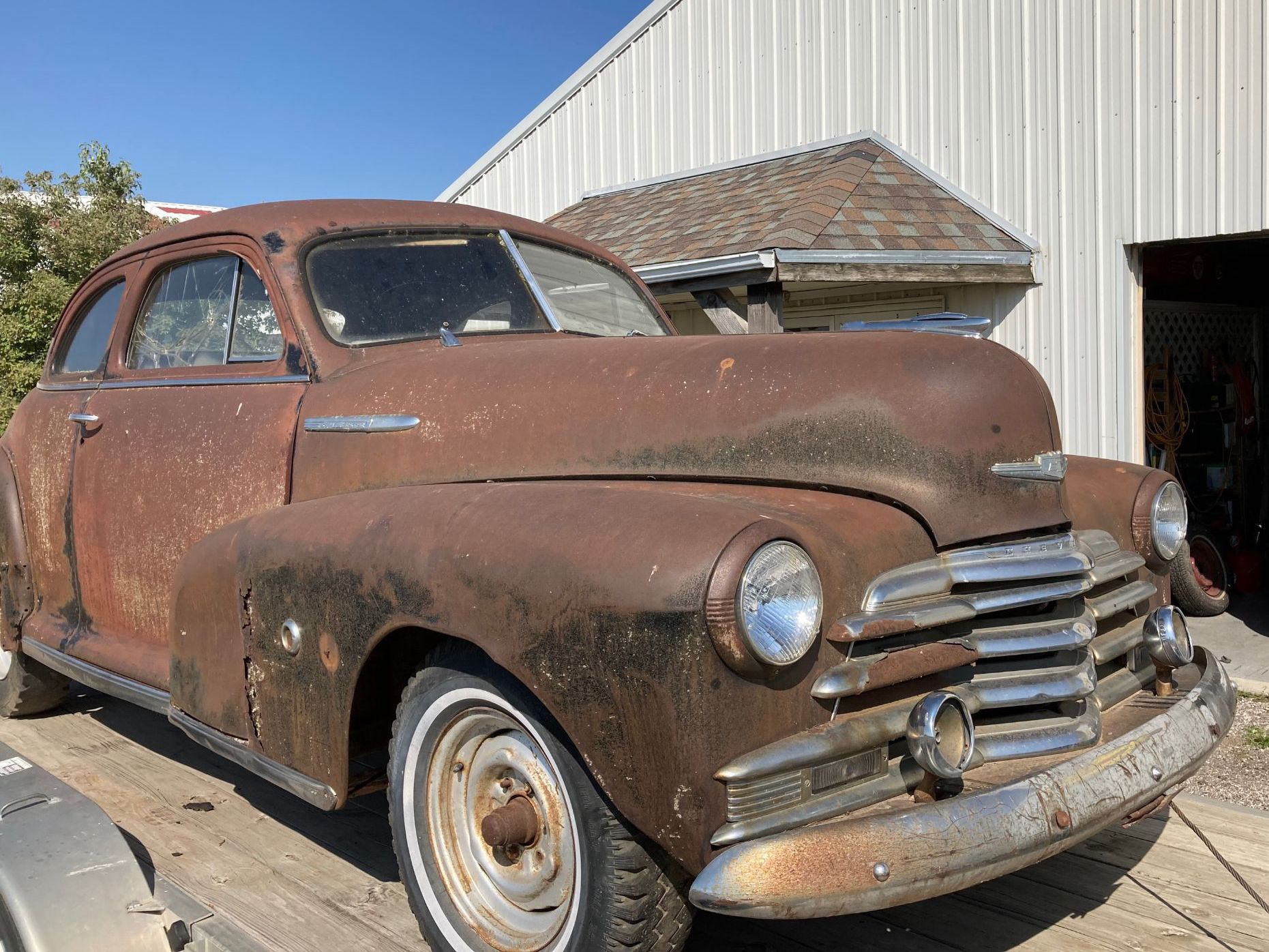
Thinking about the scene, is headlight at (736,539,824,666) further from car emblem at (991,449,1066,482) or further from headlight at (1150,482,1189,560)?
headlight at (1150,482,1189,560)

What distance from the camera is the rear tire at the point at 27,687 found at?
15.2ft

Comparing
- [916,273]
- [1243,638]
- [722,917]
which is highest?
[916,273]

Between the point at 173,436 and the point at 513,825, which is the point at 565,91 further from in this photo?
the point at 513,825

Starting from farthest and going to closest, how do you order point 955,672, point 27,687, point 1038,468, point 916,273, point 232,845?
point 916,273, point 27,687, point 232,845, point 1038,468, point 955,672

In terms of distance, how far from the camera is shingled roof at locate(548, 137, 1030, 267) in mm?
7348

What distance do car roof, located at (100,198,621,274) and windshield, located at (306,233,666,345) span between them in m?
0.06

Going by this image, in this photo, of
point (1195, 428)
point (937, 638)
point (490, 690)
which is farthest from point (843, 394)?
point (1195, 428)

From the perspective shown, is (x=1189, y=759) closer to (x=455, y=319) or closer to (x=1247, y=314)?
(x=455, y=319)

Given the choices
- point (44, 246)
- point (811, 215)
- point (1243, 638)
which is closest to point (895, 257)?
point (811, 215)

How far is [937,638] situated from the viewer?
7.57 feet

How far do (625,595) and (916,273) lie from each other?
19.2 feet

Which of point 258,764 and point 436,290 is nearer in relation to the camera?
point 258,764

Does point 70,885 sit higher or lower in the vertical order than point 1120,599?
lower

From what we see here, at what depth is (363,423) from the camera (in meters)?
3.08
